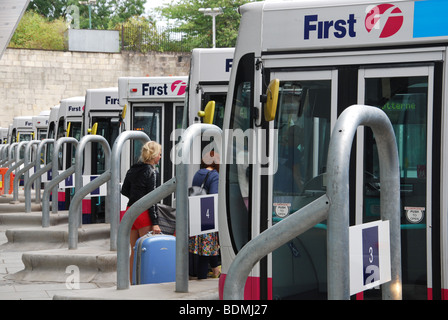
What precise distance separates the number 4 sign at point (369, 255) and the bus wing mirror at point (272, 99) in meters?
2.10

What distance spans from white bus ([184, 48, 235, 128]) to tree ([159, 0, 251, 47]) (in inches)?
1486

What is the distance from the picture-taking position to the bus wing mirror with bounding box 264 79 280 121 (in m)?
5.60

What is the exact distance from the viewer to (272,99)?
563 centimetres

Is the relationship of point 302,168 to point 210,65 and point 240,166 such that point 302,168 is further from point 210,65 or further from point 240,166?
point 210,65

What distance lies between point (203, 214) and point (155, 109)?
6.67 m

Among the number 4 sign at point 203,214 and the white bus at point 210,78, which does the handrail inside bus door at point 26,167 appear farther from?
the number 4 sign at point 203,214

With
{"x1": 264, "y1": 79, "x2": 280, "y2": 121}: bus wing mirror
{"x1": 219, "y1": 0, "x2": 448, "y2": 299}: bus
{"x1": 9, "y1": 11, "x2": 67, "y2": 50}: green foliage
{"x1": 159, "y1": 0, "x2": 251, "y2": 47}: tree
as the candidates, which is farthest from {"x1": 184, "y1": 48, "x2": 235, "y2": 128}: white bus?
{"x1": 9, "y1": 11, "x2": 67, "y2": 50}: green foliage

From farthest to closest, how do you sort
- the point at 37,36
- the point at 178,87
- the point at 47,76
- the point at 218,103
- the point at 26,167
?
the point at 37,36, the point at 47,76, the point at 26,167, the point at 178,87, the point at 218,103

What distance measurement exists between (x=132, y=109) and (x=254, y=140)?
7.27 metres

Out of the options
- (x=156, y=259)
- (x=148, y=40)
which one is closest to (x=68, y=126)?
(x=156, y=259)

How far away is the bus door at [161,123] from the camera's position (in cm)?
1287

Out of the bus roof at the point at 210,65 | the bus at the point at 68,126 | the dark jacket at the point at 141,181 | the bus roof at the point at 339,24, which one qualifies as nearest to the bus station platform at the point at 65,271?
the dark jacket at the point at 141,181

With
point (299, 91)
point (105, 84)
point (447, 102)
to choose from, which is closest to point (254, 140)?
point (299, 91)

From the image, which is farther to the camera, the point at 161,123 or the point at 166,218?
the point at 161,123
